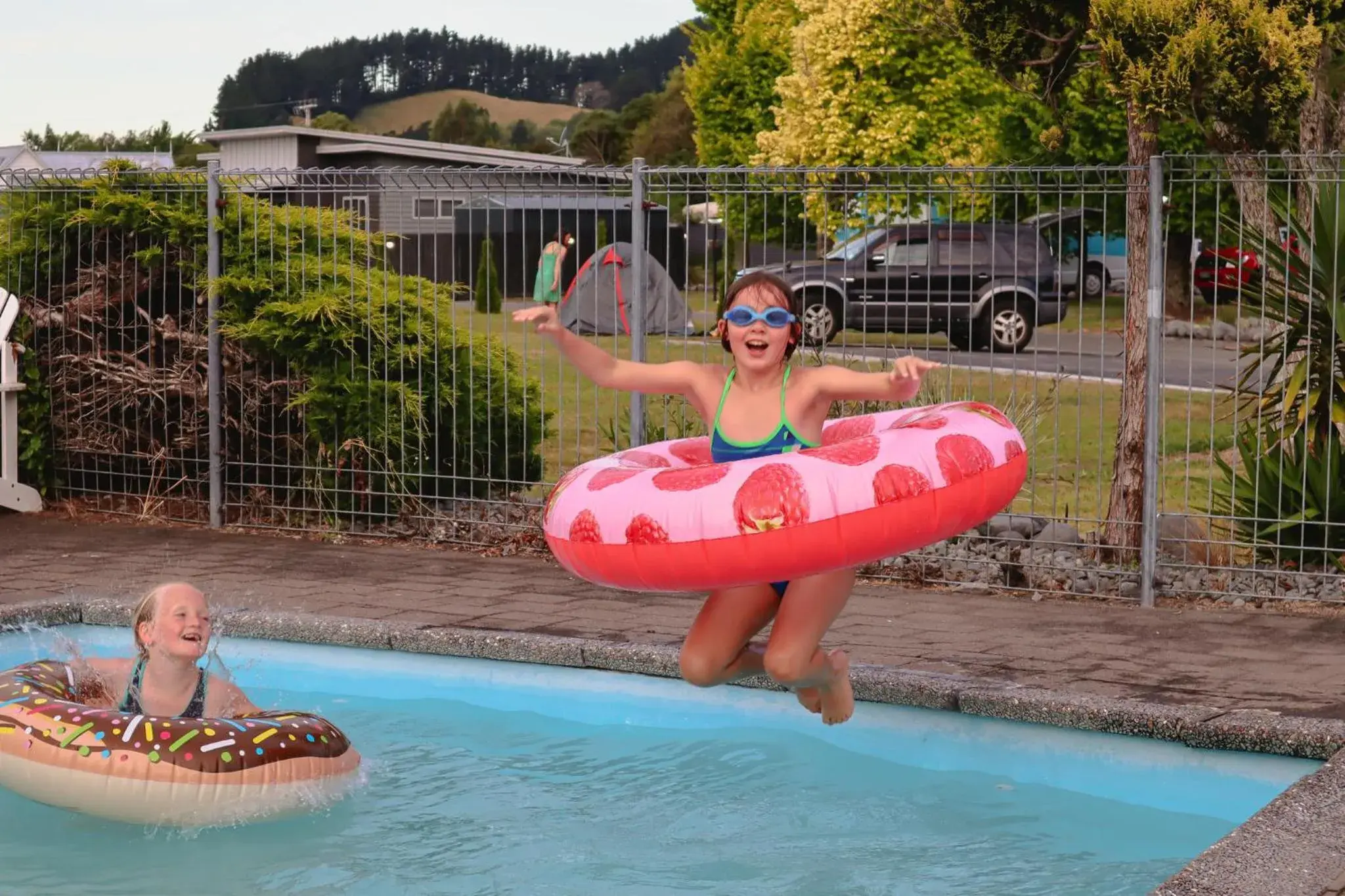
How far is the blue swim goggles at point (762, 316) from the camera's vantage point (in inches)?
203

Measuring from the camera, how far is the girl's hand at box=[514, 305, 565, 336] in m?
5.14

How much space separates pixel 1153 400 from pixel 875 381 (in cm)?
375

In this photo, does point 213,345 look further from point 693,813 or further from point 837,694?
point 837,694

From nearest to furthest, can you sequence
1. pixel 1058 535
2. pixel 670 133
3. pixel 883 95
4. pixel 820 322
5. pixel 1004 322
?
pixel 1058 535, pixel 820 322, pixel 1004 322, pixel 883 95, pixel 670 133

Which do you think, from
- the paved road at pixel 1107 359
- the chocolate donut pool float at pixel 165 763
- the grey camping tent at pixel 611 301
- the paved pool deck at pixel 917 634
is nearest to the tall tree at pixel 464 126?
the paved road at pixel 1107 359

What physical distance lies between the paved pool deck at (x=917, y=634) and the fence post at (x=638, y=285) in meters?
0.97

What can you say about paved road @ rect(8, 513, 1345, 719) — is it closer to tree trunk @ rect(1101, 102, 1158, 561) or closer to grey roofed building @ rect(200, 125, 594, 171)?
tree trunk @ rect(1101, 102, 1158, 561)

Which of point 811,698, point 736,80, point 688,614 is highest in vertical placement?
point 736,80

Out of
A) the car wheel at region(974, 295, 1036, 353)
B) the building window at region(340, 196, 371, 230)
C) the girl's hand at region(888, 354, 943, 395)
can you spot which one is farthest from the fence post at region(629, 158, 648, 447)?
the car wheel at region(974, 295, 1036, 353)

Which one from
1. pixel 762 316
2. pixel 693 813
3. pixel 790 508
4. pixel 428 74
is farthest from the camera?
pixel 428 74

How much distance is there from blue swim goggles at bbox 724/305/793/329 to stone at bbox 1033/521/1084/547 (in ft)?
13.3

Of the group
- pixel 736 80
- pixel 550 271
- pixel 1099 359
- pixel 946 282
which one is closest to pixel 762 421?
pixel 550 271

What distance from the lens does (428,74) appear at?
149 metres

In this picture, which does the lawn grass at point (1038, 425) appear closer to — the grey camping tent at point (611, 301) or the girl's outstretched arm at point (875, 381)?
the grey camping tent at point (611, 301)
